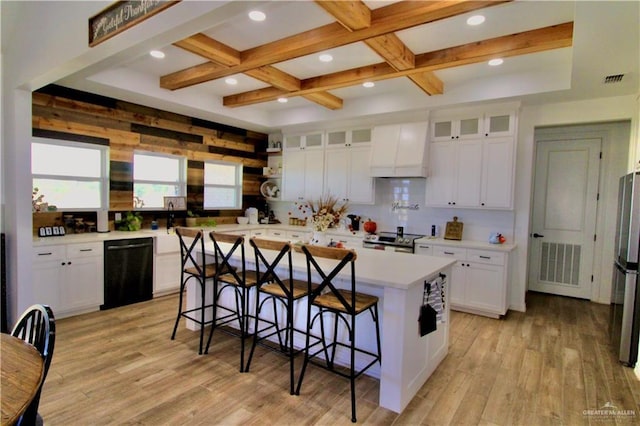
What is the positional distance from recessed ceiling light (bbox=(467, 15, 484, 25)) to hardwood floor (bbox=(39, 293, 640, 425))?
285 centimetres

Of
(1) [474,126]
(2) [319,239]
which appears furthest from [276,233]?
(1) [474,126]

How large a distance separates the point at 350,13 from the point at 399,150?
268 cm

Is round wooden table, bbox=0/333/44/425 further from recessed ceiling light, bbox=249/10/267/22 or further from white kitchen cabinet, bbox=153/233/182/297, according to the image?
white kitchen cabinet, bbox=153/233/182/297

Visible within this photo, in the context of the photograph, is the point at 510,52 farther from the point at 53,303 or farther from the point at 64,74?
the point at 53,303

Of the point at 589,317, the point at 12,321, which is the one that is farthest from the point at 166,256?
the point at 589,317

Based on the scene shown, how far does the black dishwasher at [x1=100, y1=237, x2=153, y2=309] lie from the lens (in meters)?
4.11

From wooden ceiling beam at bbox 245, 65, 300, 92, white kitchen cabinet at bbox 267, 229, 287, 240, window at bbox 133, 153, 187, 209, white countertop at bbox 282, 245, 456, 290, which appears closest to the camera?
white countertop at bbox 282, 245, 456, 290

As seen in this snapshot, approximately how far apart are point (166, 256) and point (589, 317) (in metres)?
5.38

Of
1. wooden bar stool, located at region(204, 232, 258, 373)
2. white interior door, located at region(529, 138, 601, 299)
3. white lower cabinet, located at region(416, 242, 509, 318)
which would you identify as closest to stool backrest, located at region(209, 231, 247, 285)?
wooden bar stool, located at region(204, 232, 258, 373)

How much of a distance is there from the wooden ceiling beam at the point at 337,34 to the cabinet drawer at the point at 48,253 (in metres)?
2.34

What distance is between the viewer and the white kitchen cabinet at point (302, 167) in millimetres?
5945

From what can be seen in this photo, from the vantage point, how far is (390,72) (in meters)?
3.64

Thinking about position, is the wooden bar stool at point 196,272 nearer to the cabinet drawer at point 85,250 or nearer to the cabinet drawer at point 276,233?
the cabinet drawer at point 85,250

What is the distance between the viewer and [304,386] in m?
2.61
